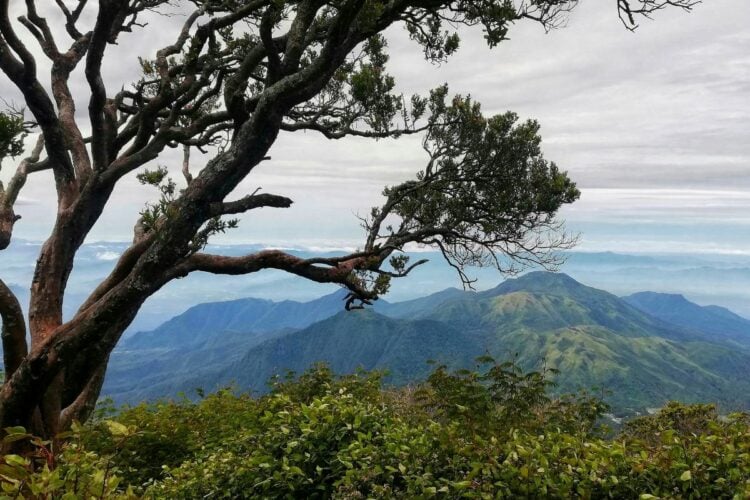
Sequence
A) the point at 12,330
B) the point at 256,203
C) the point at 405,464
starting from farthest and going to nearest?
1. the point at 256,203
2. the point at 12,330
3. the point at 405,464

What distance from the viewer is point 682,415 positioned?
22047mm

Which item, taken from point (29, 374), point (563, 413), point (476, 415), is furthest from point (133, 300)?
point (563, 413)

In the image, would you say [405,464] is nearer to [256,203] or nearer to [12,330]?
[256,203]

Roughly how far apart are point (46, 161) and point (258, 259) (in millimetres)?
7798

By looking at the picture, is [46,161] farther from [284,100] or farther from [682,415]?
[682,415]

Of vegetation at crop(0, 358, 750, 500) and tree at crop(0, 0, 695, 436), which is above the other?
tree at crop(0, 0, 695, 436)

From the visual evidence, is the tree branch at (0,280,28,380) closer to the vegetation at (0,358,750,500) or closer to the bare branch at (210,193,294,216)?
the vegetation at (0,358,750,500)

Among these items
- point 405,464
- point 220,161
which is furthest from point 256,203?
point 405,464

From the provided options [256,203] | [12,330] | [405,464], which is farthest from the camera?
[256,203]

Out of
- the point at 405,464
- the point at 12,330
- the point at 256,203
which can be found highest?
the point at 256,203

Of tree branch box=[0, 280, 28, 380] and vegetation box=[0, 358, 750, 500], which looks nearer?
vegetation box=[0, 358, 750, 500]

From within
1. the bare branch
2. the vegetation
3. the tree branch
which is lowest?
the vegetation

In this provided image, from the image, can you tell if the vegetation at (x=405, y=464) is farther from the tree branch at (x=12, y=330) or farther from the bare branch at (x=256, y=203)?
the bare branch at (x=256, y=203)

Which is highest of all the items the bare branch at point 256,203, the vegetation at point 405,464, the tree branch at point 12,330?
the bare branch at point 256,203
